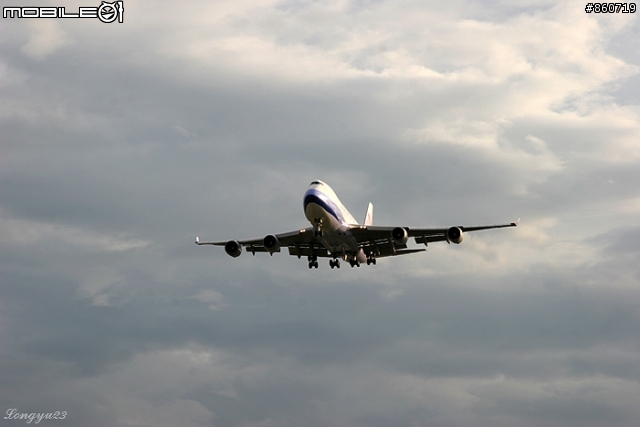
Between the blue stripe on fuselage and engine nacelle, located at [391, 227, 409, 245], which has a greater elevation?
the blue stripe on fuselage

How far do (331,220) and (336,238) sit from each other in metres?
3.14

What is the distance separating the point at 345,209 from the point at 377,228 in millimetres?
3555

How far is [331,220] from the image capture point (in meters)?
67.6

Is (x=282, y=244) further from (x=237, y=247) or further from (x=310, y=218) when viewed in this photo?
(x=310, y=218)

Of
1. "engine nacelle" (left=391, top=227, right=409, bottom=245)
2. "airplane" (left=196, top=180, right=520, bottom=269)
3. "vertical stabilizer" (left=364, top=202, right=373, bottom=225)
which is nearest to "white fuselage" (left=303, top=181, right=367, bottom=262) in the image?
"airplane" (left=196, top=180, right=520, bottom=269)

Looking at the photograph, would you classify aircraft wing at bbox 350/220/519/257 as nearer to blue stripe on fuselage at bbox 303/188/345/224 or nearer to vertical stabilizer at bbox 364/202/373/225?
blue stripe on fuselage at bbox 303/188/345/224

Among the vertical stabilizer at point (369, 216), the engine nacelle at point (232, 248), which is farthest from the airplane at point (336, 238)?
the vertical stabilizer at point (369, 216)

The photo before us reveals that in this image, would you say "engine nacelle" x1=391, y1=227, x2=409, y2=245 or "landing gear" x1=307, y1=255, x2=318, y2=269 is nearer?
"engine nacelle" x1=391, y1=227, x2=409, y2=245

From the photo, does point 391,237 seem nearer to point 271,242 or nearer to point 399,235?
point 399,235

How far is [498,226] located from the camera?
69438 mm

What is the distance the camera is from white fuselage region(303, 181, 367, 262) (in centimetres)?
6638

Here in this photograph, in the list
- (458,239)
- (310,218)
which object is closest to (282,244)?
(310,218)

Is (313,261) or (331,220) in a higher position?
(331,220)

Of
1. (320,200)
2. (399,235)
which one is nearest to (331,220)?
(320,200)
